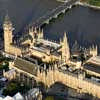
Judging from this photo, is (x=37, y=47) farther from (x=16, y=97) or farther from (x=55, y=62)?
(x=16, y=97)

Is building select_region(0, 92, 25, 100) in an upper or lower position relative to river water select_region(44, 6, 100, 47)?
lower

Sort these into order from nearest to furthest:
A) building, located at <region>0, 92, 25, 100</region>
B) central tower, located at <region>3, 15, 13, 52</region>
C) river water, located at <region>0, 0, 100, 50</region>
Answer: building, located at <region>0, 92, 25, 100</region> → central tower, located at <region>3, 15, 13, 52</region> → river water, located at <region>0, 0, 100, 50</region>

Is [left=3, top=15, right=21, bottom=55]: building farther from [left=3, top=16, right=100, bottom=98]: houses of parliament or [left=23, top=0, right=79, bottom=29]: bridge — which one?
[left=23, top=0, right=79, bottom=29]: bridge

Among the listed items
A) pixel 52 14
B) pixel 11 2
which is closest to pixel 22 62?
pixel 52 14

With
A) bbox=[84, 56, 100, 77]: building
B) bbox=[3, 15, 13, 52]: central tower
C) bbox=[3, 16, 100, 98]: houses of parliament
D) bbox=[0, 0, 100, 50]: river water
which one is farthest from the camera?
bbox=[0, 0, 100, 50]: river water

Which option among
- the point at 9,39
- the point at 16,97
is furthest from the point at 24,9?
the point at 16,97

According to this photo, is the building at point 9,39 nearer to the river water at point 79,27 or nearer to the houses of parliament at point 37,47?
the houses of parliament at point 37,47

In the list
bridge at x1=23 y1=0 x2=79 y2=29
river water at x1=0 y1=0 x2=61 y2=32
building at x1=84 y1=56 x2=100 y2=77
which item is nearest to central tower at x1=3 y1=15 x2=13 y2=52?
river water at x1=0 y1=0 x2=61 y2=32

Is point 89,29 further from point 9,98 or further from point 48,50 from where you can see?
point 9,98
